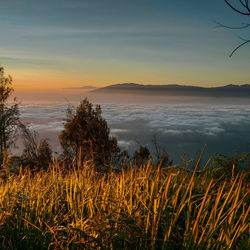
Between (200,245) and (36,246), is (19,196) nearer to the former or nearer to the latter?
(36,246)

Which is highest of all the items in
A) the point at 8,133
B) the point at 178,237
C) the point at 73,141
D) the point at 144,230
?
the point at 144,230

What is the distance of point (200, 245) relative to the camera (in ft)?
8.14

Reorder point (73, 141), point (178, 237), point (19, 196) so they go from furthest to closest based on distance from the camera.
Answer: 1. point (73, 141)
2. point (19, 196)
3. point (178, 237)

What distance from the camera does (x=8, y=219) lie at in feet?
10.7

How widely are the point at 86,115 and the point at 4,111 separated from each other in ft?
44.6

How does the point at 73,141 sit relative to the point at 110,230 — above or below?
below

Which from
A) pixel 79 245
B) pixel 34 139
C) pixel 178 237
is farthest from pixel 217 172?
pixel 34 139

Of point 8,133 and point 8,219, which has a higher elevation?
point 8,219

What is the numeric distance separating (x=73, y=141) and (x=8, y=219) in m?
37.0

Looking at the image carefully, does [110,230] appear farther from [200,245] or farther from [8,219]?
[8,219]

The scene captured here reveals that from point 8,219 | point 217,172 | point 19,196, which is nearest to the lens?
point 8,219

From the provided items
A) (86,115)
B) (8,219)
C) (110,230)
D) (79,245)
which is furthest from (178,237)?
(86,115)

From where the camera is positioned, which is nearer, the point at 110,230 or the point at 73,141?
the point at 110,230

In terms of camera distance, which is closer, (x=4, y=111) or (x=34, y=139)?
(x=4, y=111)
